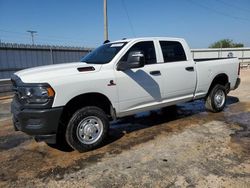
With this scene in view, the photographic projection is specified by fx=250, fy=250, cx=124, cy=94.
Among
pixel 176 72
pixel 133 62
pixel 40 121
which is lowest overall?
pixel 40 121

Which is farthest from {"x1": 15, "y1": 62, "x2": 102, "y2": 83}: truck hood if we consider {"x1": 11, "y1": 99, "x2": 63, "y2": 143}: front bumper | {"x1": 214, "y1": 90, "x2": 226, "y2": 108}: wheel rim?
{"x1": 214, "y1": 90, "x2": 226, "y2": 108}: wheel rim

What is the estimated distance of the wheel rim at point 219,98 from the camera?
6957mm

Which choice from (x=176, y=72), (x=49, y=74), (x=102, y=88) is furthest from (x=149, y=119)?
(x=49, y=74)

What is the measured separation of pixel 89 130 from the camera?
451cm

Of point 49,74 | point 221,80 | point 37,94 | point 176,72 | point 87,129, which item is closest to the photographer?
point 37,94

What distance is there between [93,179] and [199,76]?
3.92 metres

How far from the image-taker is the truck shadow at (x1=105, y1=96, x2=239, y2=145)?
18.6ft

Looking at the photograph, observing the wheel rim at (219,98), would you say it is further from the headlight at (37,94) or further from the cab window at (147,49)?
the headlight at (37,94)

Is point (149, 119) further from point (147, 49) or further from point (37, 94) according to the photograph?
point (37, 94)

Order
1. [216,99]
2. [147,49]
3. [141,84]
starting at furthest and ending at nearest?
[216,99] < [147,49] < [141,84]

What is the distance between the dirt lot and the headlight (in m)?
1.04

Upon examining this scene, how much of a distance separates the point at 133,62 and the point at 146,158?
1739 mm

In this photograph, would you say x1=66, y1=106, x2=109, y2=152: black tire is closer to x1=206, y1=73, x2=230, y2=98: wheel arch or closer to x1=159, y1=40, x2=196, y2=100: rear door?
x1=159, y1=40, x2=196, y2=100: rear door

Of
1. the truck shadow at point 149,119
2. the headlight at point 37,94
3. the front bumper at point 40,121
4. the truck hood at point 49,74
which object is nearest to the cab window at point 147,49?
the truck hood at point 49,74
